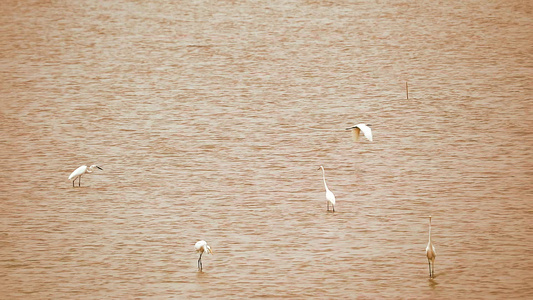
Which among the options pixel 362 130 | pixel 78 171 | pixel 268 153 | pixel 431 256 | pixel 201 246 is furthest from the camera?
pixel 268 153

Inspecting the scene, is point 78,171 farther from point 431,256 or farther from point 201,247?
point 431,256

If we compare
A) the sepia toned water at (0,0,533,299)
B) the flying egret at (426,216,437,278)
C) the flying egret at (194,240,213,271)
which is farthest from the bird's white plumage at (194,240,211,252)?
the flying egret at (426,216,437,278)

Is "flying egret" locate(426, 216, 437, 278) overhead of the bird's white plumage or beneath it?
beneath

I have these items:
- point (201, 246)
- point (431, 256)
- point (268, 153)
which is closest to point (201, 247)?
point (201, 246)

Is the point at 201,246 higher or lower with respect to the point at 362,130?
lower

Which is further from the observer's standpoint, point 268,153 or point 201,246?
point 268,153

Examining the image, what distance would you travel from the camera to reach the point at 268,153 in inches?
334

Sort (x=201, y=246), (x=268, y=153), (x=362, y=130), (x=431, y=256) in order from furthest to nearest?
1. (x=268, y=153)
2. (x=362, y=130)
3. (x=201, y=246)
4. (x=431, y=256)

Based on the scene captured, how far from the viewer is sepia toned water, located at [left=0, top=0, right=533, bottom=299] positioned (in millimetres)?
5934

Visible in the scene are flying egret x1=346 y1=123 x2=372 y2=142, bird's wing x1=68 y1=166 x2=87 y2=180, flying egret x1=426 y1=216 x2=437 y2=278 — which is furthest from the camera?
bird's wing x1=68 y1=166 x2=87 y2=180

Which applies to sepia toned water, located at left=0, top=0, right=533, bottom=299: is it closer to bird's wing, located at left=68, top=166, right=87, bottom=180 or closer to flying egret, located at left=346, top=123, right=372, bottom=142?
bird's wing, located at left=68, top=166, right=87, bottom=180

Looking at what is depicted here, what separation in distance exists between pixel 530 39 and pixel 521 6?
2.34 m

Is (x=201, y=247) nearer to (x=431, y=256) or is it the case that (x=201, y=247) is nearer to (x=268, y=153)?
(x=431, y=256)

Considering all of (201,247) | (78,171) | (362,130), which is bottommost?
(201,247)
